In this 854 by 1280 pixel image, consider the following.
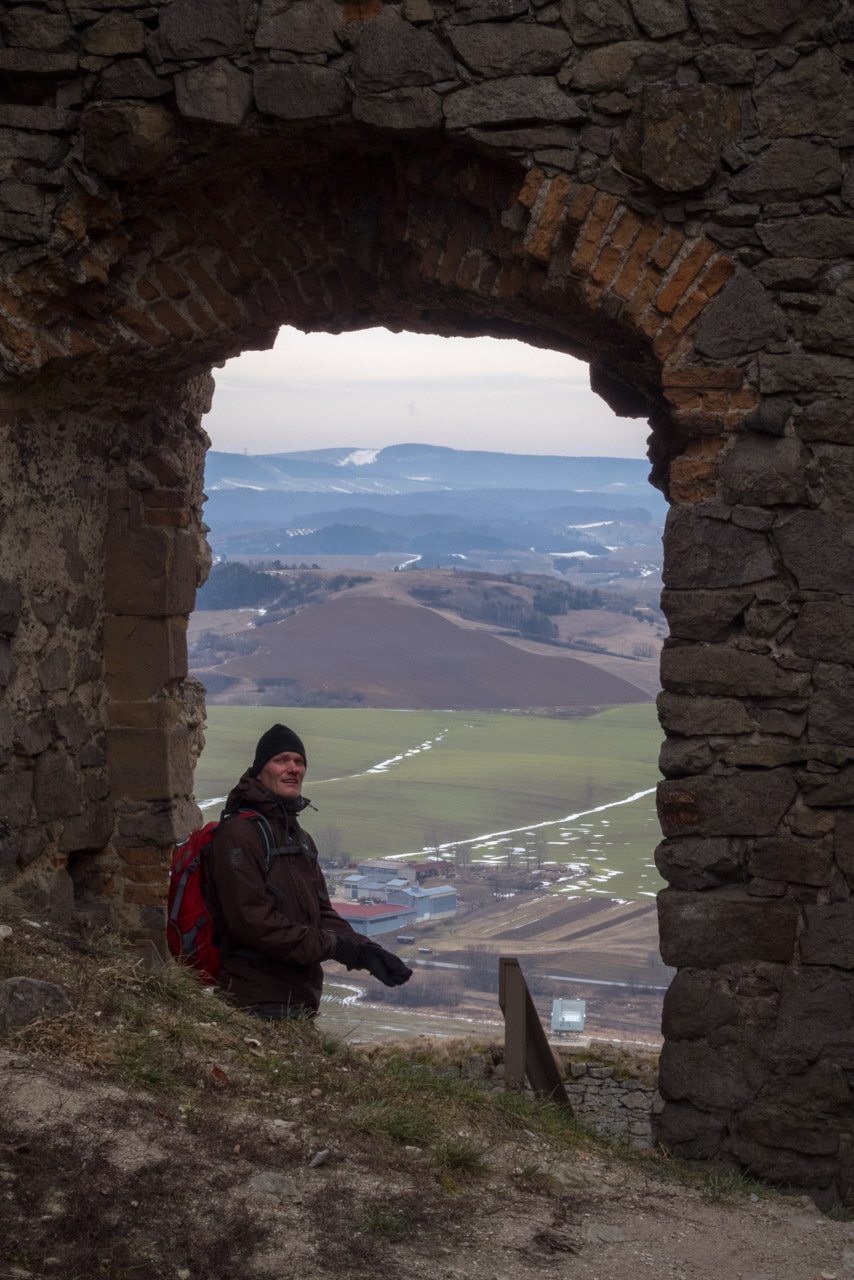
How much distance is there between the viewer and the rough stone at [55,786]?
15.6ft

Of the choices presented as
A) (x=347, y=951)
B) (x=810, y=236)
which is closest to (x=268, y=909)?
(x=347, y=951)

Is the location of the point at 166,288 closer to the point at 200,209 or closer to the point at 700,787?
the point at 200,209

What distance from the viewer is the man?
3.94 meters

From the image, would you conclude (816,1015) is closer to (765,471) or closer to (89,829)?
(765,471)

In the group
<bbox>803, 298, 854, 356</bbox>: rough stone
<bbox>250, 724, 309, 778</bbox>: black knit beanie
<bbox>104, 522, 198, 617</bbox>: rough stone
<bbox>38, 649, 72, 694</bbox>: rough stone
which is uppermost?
<bbox>803, 298, 854, 356</bbox>: rough stone

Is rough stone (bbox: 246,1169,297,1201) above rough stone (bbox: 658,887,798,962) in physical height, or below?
below

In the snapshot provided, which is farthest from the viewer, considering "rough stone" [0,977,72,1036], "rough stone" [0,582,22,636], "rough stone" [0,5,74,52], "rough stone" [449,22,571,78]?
"rough stone" [0,582,22,636]

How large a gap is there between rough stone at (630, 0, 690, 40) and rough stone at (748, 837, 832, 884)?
2.60 m

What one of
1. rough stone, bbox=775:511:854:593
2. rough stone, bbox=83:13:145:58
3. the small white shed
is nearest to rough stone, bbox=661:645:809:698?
rough stone, bbox=775:511:854:593

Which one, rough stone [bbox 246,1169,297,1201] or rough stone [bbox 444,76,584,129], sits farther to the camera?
rough stone [bbox 444,76,584,129]

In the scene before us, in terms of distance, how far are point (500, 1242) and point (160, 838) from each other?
2781 millimetres

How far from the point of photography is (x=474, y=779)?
18.7 meters

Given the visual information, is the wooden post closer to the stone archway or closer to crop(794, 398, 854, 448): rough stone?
the stone archway

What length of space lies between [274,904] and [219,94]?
Result: 2.69 metres
